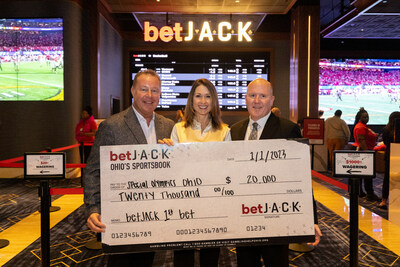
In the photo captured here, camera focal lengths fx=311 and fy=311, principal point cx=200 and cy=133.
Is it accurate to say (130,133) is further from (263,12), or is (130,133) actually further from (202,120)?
(263,12)

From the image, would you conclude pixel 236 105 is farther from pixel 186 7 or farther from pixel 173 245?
pixel 173 245

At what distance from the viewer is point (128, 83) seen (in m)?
10.4

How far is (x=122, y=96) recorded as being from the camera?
Result: 10.6 metres

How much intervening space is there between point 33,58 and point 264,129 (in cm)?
732

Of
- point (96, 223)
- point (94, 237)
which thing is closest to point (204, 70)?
point (94, 237)

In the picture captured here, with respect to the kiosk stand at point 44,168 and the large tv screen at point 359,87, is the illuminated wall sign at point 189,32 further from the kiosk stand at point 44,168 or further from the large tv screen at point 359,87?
the large tv screen at point 359,87

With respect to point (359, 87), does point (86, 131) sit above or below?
below

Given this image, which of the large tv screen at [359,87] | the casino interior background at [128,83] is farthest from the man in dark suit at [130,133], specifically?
the large tv screen at [359,87]

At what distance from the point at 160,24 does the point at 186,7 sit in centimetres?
217

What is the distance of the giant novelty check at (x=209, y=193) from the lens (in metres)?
1.81

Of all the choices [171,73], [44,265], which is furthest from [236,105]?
[44,265]

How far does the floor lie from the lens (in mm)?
3365

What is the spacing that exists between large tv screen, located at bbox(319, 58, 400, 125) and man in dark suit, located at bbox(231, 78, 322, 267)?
540 inches

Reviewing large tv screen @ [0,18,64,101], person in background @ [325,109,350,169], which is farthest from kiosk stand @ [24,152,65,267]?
person in background @ [325,109,350,169]
